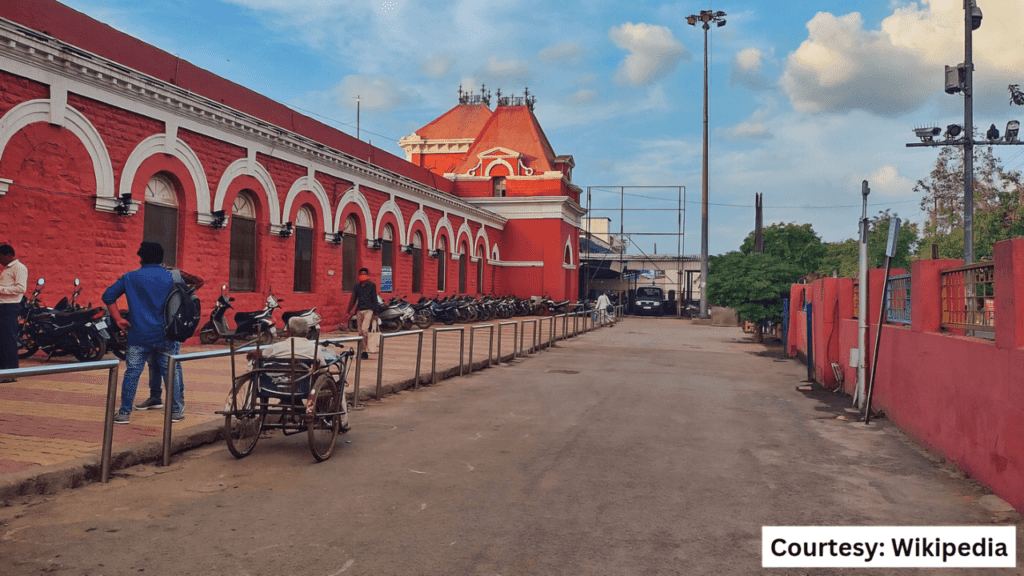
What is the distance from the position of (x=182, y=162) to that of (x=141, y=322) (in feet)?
30.4

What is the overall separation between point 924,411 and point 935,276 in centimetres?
141

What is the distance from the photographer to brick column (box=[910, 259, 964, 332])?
301 inches

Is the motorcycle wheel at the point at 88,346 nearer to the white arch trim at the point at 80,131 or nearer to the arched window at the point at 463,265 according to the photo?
the white arch trim at the point at 80,131

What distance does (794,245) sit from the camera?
117ft

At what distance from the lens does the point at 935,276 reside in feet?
25.2

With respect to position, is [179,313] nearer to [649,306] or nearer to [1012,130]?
[1012,130]

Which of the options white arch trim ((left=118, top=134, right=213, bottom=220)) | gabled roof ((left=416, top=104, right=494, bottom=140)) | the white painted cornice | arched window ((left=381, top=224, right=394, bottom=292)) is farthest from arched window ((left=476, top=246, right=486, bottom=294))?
white arch trim ((left=118, top=134, right=213, bottom=220))

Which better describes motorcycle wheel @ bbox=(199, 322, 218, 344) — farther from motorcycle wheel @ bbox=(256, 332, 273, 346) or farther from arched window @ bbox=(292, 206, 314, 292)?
motorcycle wheel @ bbox=(256, 332, 273, 346)

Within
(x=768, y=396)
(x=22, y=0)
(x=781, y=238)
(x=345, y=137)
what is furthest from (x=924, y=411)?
(x=781, y=238)

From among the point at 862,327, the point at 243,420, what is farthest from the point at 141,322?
the point at 862,327

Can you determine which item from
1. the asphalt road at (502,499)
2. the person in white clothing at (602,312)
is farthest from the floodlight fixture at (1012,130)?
the asphalt road at (502,499)

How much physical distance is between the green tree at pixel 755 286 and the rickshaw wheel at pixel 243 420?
18.9m

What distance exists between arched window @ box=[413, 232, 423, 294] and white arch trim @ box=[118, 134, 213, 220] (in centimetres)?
1271

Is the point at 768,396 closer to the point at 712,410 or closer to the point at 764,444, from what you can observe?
the point at 712,410
